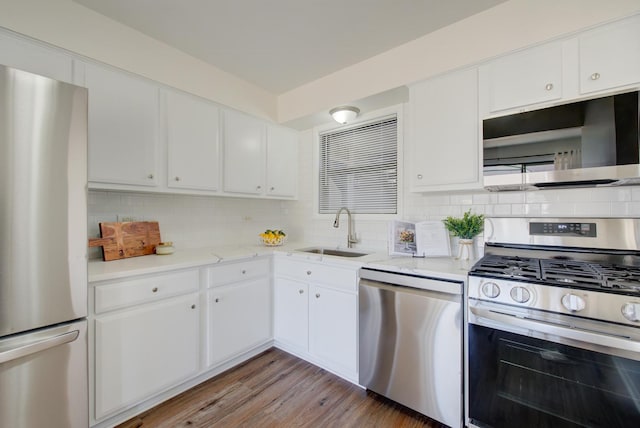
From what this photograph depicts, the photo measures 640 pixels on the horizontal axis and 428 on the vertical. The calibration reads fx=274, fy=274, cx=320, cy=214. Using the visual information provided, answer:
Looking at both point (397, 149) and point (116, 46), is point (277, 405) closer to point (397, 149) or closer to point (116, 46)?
point (397, 149)

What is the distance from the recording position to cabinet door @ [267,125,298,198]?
295 cm

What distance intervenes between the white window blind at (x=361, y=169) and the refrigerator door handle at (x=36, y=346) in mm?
2277

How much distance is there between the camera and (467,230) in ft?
6.56

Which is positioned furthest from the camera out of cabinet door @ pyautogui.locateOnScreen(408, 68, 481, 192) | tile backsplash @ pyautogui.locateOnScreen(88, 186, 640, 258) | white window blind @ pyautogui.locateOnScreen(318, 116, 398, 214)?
white window blind @ pyautogui.locateOnScreen(318, 116, 398, 214)

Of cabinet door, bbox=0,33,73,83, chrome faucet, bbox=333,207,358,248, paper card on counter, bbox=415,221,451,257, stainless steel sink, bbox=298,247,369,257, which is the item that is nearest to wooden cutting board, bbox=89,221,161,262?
cabinet door, bbox=0,33,73,83

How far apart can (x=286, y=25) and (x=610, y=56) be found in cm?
190

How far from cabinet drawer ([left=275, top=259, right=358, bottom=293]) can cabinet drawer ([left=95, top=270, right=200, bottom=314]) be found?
2.46 ft

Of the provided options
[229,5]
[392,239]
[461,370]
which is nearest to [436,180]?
[392,239]

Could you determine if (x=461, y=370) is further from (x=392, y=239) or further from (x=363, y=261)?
(x=392, y=239)

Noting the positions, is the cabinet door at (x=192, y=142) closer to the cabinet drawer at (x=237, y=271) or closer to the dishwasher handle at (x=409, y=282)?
the cabinet drawer at (x=237, y=271)

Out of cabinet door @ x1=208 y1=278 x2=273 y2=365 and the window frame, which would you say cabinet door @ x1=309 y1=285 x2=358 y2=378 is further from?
the window frame

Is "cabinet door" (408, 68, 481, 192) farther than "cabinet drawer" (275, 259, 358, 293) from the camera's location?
No

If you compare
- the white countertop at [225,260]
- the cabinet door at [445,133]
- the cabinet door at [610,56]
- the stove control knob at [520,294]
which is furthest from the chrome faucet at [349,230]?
the cabinet door at [610,56]

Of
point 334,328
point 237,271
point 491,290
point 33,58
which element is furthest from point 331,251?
point 33,58
